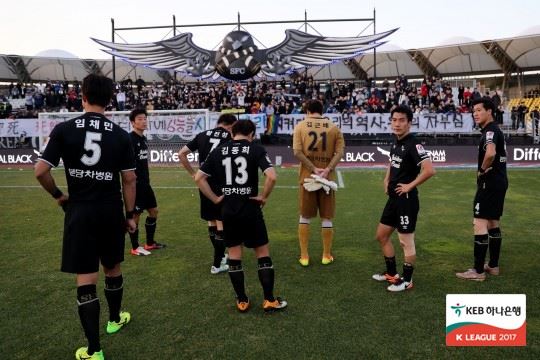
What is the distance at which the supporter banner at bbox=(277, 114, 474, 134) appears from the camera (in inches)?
891

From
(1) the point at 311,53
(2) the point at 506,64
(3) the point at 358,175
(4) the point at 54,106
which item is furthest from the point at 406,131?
(2) the point at 506,64

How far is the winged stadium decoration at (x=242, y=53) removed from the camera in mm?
26688

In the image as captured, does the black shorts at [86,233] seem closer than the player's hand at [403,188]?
Yes

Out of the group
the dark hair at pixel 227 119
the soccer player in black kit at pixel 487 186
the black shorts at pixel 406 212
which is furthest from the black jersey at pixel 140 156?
the soccer player in black kit at pixel 487 186

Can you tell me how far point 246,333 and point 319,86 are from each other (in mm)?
25724

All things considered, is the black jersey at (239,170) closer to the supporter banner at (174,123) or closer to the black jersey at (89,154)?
the black jersey at (89,154)

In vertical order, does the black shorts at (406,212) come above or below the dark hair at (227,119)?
below

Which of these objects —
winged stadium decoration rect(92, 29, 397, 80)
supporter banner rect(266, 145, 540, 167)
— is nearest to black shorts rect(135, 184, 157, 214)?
supporter banner rect(266, 145, 540, 167)

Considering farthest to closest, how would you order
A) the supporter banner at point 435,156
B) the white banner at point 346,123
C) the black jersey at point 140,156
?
1. the white banner at point 346,123
2. the supporter banner at point 435,156
3. the black jersey at point 140,156

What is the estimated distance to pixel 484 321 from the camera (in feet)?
13.6

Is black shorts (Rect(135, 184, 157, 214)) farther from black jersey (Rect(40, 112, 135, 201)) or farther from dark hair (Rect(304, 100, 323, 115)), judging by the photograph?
black jersey (Rect(40, 112, 135, 201))

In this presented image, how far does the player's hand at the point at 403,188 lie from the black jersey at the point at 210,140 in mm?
2299

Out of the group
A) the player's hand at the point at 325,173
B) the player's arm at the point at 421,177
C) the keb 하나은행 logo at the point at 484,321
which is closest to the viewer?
the keb 하나은행 logo at the point at 484,321

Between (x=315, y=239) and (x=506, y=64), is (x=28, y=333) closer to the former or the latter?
(x=315, y=239)
